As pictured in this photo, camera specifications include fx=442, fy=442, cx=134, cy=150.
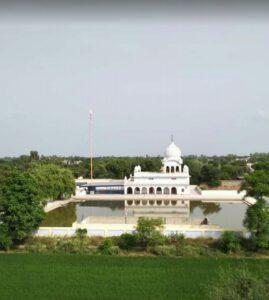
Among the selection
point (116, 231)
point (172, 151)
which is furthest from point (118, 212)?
point (172, 151)

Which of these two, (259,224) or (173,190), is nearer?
(259,224)

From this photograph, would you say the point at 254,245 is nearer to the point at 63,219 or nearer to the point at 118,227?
the point at 118,227

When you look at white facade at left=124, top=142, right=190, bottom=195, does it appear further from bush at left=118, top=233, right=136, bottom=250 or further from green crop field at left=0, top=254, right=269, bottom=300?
green crop field at left=0, top=254, right=269, bottom=300

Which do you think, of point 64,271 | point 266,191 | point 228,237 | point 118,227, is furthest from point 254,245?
point 64,271

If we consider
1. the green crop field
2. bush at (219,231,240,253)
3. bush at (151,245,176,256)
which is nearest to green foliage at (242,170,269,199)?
bush at (219,231,240,253)

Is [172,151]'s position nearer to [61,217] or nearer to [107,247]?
[61,217]

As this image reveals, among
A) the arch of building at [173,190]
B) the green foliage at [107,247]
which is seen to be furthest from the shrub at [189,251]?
the arch of building at [173,190]

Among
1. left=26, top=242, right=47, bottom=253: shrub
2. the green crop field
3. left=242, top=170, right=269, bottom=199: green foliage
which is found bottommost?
the green crop field
